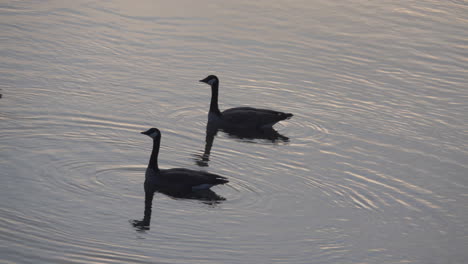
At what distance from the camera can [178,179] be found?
17797mm

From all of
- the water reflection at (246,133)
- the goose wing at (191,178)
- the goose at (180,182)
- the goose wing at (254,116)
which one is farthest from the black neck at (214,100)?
the goose wing at (191,178)

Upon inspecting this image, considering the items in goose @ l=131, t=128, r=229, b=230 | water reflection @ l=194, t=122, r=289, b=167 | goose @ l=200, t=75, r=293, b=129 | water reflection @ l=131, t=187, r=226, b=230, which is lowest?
water reflection @ l=131, t=187, r=226, b=230

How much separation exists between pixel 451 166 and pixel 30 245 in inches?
401

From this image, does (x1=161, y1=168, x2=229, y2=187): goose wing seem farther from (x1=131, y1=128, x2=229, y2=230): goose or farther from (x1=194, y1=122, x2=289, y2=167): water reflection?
(x1=194, y1=122, x2=289, y2=167): water reflection

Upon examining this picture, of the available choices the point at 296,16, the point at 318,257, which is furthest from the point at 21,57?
the point at 318,257

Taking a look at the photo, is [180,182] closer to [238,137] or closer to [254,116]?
[238,137]

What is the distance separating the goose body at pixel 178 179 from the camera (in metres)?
17.7

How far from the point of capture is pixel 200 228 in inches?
626

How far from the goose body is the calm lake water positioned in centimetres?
29

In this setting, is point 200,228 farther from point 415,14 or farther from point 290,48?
point 415,14

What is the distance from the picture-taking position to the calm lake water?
619 inches

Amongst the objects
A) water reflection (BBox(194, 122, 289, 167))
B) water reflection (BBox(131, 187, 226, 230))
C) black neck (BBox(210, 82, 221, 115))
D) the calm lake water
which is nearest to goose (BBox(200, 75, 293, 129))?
black neck (BBox(210, 82, 221, 115))

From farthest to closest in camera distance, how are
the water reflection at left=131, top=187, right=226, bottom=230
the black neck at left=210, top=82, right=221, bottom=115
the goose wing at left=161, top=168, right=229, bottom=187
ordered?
the black neck at left=210, top=82, right=221, bottom=115 → the goose wing at left=161, top=168, right=229, bottom=187 → the water reflection at left=131, top=187, right=226, bottom=230

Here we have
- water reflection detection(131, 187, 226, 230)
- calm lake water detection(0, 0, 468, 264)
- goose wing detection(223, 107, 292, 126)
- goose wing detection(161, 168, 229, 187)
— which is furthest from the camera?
goose wing detection(223, 107, 292, 126)
